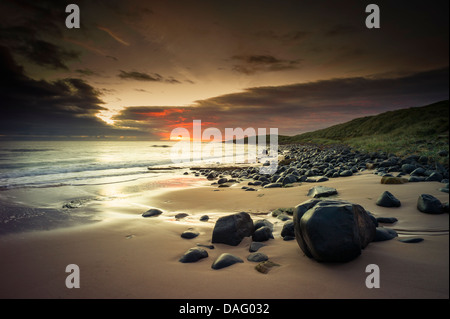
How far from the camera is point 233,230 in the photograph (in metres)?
3.07

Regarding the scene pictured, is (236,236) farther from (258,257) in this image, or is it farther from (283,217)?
(283,217)

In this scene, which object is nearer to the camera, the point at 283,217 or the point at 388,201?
the point at 388,201

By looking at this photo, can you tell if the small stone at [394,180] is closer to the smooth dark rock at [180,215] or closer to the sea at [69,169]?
the smooth dark rock at [180,215]

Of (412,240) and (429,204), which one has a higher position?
(429,204)

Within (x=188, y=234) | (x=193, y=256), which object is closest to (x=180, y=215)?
(x=188, y=234)

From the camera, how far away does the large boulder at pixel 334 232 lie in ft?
5.99

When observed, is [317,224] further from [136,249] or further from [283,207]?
[283,207]

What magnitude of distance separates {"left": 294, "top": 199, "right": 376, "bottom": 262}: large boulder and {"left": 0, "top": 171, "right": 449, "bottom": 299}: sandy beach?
98 mm

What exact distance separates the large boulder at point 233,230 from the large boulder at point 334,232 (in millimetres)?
1183

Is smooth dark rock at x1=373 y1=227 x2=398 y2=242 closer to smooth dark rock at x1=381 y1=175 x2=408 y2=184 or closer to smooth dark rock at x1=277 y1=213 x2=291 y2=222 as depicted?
smooth dark rock at x1=277 y1=213 x2=291 y2=222

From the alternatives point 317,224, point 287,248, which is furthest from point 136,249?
point 317,224

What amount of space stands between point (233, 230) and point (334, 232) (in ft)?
5.03

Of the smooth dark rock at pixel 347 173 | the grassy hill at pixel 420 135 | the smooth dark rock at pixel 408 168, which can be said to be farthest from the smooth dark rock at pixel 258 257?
the smooth dark rock at pixel 347 173
